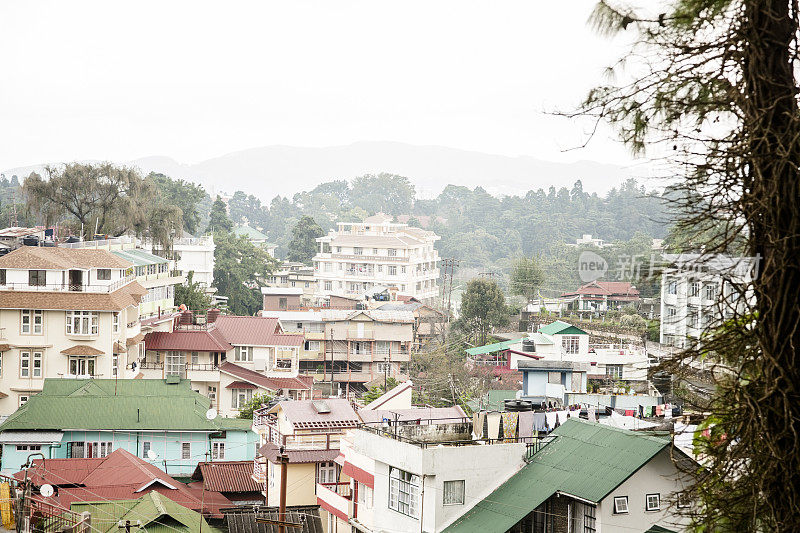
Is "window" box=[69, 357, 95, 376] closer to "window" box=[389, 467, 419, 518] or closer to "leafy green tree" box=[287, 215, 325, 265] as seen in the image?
"window" box=[389, 467, 419, 518]

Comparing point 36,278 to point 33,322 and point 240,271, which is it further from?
point 240,271

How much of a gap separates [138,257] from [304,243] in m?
52.2

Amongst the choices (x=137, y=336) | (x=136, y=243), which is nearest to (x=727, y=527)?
(x=137, y=336)

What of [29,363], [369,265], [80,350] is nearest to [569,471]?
[80,350]

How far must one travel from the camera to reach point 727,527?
5.91 m

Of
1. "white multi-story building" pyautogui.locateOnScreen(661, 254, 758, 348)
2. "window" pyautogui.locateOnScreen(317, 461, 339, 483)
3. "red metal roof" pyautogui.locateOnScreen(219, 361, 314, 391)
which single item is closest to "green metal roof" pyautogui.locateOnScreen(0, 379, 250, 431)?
"red metal roof" pyautogui.locateOnScreen(219, 361, 314, 391)

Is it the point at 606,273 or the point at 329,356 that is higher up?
the point at 606,273

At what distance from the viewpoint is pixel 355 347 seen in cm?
5553

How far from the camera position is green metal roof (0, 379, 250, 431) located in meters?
32.0

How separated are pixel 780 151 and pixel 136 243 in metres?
56.9

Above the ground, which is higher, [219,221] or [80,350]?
[219,221]

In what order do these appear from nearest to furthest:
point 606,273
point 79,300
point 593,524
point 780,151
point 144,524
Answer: point 780,151 → point 606,273 → point 593,524 → point 144,524 → point 79,300

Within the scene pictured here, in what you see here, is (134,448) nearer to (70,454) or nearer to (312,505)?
(70,454)

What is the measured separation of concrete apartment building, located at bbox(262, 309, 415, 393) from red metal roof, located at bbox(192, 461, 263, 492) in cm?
2662
